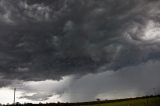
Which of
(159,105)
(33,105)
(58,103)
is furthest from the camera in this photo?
(58,103)

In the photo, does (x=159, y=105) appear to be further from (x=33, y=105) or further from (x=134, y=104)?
(x=33, y=105)

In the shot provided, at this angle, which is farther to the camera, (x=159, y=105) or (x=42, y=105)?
(x=42, y=105)

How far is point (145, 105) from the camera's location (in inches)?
4872

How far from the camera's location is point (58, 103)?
15625 cm

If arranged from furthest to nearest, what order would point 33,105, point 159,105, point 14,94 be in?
point 33,105 < point 159,105 < point 14,94

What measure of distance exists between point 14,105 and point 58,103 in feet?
121

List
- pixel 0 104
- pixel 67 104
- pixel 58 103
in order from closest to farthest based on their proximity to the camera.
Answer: pixel 0 104 < pixel 58 103 < pixel 67 104

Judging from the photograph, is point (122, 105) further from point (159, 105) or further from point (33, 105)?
point (33, 105)

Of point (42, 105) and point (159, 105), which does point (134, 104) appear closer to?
point (159, 105)

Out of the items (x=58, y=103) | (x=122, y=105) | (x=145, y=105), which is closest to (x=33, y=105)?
(x=58, y=103)

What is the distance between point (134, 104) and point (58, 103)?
147 ft

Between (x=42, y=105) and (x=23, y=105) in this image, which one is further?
(x=42, y=105)

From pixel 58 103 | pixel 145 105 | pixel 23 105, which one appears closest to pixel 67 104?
pixel 58 103

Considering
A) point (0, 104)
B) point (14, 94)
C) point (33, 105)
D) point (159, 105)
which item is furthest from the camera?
point (33, 105)
